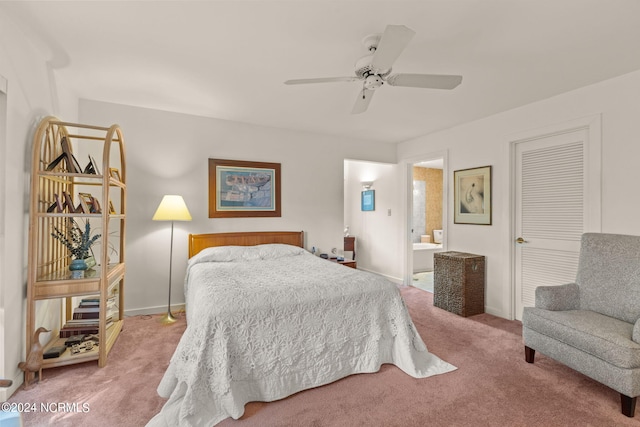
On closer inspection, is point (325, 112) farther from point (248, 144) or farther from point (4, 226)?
point (4, 226)

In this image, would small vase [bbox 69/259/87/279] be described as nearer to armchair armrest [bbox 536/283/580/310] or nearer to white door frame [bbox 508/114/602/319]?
armchair armrest [bbox 536/283/580/310]

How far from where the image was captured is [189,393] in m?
1.77

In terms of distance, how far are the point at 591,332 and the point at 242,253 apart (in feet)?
10.5

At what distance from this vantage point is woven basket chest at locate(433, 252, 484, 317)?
145 inches

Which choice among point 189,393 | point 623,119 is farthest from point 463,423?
point 623,119

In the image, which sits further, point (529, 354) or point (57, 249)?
point (57, 249)

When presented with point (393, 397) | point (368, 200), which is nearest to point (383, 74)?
point (393, 397)

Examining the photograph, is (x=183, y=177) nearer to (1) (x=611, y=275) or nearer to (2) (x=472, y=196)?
(2) (x=472, y=196)

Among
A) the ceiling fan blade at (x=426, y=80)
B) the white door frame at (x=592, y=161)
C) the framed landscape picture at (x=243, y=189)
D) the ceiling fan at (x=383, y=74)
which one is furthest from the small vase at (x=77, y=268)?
the white door frame at (x=592, y=161)

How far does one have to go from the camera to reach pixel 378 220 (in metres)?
5.88

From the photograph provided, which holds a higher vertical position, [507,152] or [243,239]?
[507,152]

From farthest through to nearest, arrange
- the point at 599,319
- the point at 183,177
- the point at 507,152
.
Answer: the point at 183,177
the point at 507,152
the point at 599,319

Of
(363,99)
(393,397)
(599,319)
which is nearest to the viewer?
(393,397)

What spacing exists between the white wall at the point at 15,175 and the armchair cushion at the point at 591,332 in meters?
3.81
